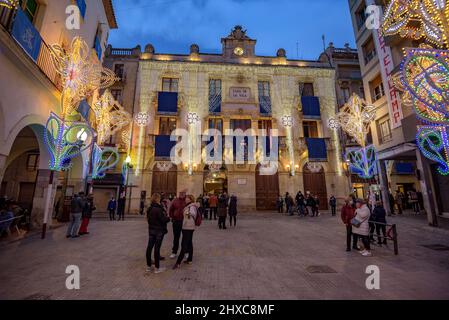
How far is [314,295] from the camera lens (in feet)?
12.3

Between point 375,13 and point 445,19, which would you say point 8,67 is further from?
point 375,13

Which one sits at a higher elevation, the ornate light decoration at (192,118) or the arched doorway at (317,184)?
the ornate light decoration at (192,118)

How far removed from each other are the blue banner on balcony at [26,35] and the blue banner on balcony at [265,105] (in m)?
18.2

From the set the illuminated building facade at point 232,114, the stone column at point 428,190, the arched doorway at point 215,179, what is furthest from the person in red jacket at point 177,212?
the arched doorway at point 215,179

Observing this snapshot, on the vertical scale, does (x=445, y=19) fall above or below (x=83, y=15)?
below

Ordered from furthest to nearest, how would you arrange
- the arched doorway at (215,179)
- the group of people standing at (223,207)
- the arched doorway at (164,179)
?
the arched doorway at (215,179)
the arched doorway at (164,179)
the group of people standing at (223,207)

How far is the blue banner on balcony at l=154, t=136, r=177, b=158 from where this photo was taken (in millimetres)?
19828

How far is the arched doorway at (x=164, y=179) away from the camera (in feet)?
65.7

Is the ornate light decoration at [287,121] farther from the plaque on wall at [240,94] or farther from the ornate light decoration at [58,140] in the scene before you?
the ornate light decoration at [58,140]

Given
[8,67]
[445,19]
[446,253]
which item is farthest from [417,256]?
[8,67]

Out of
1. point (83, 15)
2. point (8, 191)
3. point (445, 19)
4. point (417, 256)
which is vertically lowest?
point (417, 256)

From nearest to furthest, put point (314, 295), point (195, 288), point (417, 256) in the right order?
point (314, 295), point (195, 288), point (417, 256)
